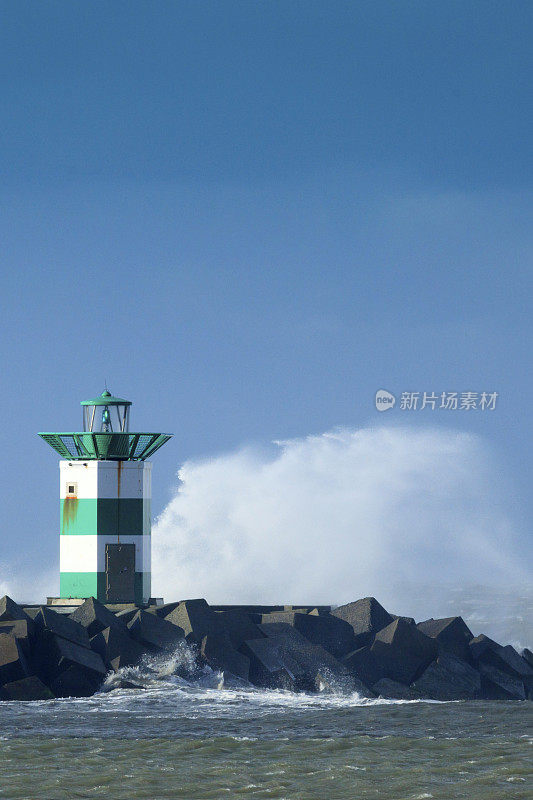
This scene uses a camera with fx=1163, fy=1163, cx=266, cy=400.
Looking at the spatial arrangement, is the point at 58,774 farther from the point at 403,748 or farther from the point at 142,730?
the point at 403,748

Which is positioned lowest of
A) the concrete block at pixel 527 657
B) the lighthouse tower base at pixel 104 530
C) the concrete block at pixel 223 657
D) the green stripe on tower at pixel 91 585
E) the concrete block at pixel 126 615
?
the concrete block at pixel 527 657

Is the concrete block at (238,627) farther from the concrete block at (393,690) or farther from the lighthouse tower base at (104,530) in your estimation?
the lighthouse tower base at (104,530)

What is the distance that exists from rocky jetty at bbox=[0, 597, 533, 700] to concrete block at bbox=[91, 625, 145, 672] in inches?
0.5

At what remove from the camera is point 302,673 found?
1400 centimetres

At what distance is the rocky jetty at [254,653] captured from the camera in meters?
13.3

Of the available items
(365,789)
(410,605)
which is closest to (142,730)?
(365,789)

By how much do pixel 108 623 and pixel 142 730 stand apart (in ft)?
11.4

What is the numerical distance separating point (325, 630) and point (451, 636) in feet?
5.58

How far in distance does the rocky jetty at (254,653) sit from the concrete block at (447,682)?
0.01 metres

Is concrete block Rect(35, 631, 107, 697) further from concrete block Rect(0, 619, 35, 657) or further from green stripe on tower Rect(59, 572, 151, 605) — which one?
green stripe on tower Rect(59, 572, 151, 605)

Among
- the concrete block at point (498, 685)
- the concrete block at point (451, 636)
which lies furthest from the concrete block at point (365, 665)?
the concrete block at point (498, 685)

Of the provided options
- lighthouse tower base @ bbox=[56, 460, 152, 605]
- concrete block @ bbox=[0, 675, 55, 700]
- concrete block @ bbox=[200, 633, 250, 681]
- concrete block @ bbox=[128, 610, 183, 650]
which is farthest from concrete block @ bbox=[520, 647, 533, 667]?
concrete block @ bbox=[0, 675, 55, 700]

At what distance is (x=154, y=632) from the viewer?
14.1 meters

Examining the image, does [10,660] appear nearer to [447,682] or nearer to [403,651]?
[403,651]
